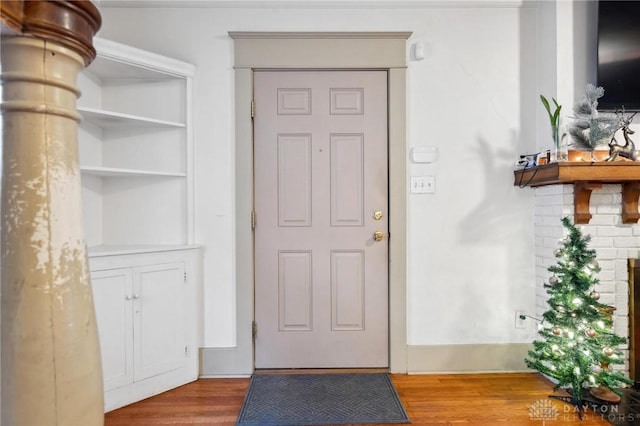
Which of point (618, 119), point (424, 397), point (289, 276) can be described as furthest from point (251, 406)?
point (618, 119)

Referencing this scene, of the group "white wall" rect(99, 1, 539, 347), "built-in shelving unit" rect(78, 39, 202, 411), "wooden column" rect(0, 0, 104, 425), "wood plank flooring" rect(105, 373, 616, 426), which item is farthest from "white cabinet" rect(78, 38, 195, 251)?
"wooden column" rect(0, 0, 104, 425)

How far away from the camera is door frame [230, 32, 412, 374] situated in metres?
→ 2.37

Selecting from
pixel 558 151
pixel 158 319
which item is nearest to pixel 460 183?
pixel 558 151

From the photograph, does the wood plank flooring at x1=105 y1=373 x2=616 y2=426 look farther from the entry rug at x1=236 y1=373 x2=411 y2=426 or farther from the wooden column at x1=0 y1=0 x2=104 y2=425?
the wooden column at x1=0 y1=0 x2=104 y2=425

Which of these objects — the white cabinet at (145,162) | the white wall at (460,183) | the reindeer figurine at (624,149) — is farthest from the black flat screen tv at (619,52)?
the white cabinet at (145,162)

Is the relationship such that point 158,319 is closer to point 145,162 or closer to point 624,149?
point 145,162

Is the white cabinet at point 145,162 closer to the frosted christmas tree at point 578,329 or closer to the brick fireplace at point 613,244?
the frosted christmas tree at point 578,329

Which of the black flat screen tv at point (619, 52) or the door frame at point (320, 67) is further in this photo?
the door frame at point (320, 67)

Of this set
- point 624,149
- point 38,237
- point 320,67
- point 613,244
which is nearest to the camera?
point 38,237

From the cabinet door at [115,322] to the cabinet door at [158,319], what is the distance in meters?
0.04

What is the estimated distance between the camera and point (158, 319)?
7.02ft

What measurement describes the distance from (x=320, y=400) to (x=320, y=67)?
2.09 meters

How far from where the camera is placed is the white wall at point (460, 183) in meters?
2.41

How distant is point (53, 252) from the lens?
40 cm
